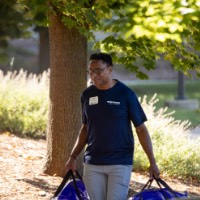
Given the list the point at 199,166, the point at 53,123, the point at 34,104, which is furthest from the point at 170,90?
the point at 53,123

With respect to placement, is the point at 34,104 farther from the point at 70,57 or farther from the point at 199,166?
the point at 70,57

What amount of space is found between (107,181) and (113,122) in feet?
1.62

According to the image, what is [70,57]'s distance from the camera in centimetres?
782

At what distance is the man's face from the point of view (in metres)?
4.95

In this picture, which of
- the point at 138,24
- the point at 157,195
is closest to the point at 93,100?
the point at 157,195

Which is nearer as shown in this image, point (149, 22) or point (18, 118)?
point (149, 22)

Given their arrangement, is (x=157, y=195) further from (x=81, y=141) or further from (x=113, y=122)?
(x=81, y=141)

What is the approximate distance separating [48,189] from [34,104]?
4.77 m

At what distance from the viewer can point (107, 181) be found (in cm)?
512

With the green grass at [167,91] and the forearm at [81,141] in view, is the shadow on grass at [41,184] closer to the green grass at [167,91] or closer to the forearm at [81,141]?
the forearm at [81,141]

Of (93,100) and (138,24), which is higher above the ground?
(138,24)

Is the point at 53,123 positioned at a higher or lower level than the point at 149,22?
lower

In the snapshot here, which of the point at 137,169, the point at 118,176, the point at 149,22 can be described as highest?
the point at 149,22

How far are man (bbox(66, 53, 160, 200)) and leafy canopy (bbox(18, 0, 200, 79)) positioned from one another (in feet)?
1.31
